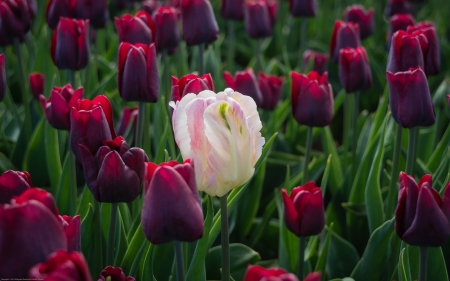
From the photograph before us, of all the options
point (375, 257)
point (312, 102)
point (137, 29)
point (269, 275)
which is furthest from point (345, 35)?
point (269, 275)

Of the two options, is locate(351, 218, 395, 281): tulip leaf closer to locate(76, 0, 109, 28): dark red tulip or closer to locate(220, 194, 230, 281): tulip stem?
locate(220, 194, 230, 281): tulip stem

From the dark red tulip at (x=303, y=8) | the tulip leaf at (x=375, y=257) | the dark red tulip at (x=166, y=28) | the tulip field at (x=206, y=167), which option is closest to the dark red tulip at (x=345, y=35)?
the tulip field at (x=206, y=167)

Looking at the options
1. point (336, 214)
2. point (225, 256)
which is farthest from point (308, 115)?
point (225, 256)

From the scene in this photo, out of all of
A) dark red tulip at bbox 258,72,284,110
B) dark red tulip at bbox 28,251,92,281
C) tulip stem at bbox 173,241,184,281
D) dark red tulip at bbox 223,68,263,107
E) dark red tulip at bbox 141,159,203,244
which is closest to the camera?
dark red tulip at bbox 28,251,92,281

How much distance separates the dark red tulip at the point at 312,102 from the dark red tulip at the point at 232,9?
1.01m

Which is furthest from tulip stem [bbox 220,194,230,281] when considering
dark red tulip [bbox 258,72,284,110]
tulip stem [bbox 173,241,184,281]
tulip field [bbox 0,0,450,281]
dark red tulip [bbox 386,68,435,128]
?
dark red tulip [bbox 258,72,284,110]

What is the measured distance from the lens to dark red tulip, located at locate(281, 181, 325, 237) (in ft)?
3.71

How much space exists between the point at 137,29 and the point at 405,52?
0.66 metres

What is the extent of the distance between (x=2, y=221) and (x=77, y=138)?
410 millimetres

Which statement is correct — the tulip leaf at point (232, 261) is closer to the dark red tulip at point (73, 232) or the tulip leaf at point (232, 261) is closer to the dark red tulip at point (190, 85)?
the dark red tulip at point (190, 85)

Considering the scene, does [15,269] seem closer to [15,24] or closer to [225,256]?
[225,256]

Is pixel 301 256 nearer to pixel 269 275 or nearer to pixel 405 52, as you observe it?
pixel 405 52

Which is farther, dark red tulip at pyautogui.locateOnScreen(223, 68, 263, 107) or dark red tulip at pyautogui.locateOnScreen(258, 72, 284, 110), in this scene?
dark red tulip at pyautogui.locateOnScreen(258, 72, 284, 110)

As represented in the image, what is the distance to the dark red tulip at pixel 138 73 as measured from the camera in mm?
1264
